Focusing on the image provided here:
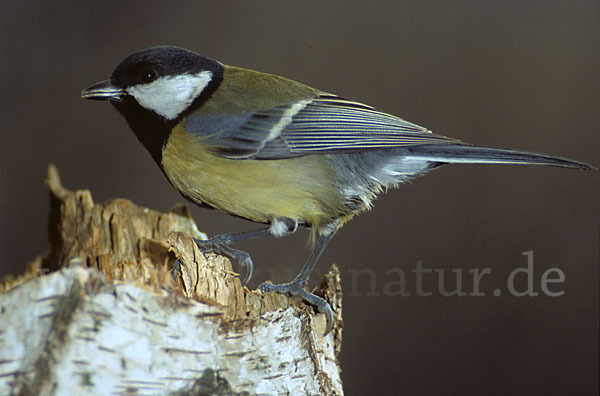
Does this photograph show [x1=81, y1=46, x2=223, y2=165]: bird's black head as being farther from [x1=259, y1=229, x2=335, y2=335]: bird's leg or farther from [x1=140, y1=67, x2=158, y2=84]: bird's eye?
[x1=259, y1=229, x2=335, y2=335]: bird's leg

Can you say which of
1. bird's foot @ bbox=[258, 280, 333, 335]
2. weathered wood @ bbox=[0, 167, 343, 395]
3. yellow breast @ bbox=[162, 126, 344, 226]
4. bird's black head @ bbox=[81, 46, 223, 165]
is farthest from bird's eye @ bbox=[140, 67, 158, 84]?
bird's foot @ bbox=[258, 280, 333, 335]

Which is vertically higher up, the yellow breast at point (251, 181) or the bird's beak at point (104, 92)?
the bird's beak at point (104, 92)

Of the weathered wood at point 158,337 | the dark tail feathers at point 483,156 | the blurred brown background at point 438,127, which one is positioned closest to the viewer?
the weathered wood at point 158,337

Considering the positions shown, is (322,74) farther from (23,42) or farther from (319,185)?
(23,42)

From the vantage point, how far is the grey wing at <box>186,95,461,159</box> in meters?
1.08

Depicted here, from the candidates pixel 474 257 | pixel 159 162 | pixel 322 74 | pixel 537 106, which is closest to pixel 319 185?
pixel 159 162

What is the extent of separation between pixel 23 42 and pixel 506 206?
140 cm

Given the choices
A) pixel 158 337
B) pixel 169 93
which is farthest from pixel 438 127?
pixel 158 337

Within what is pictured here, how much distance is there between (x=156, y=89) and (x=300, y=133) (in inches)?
11.2

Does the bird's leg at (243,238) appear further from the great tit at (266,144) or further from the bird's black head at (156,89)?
the bird's black head at (156,89)

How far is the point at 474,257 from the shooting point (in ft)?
5.14

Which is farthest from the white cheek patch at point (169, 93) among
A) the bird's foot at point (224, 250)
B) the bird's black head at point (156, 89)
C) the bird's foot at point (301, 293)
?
the bird's foot at point (301, 293)

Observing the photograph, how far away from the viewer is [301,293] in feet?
3.58

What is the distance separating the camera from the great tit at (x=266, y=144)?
3.53ft
